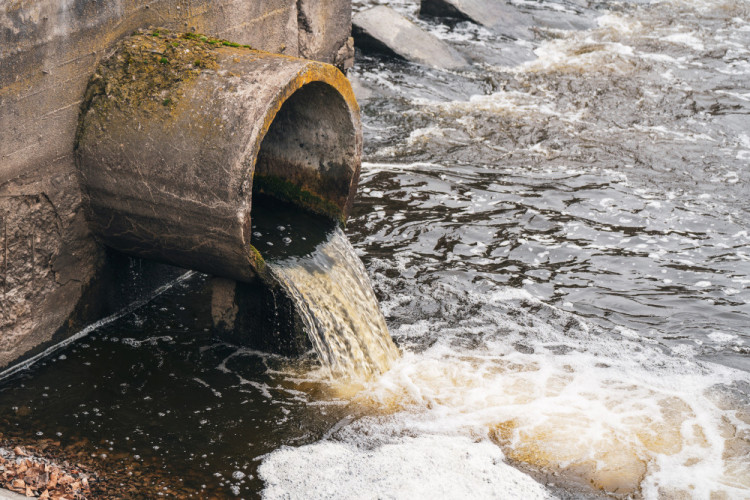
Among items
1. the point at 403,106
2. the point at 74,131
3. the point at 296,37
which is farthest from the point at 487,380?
the point at 403,106

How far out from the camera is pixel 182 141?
453cm

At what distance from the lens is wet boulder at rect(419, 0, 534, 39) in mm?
13078

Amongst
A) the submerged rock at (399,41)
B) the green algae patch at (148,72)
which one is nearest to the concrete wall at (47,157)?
the green algae patch at (148,72)

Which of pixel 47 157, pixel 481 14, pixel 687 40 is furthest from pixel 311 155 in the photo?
pixel 687 40

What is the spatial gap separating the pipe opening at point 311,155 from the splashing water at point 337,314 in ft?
1.73

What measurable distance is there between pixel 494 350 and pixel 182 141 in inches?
97.3

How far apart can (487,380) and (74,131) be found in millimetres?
2946

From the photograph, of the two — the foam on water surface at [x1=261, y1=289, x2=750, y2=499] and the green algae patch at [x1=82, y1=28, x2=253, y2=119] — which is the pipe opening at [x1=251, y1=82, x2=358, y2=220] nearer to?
the green algae patch at [x1=82, y1=28, x2=253, y2=119]

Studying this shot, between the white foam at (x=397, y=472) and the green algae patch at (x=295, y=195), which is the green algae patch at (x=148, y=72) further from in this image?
the white foam at (x=397, y=472)

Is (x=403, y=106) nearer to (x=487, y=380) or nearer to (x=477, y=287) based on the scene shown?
(x=477, y=287)

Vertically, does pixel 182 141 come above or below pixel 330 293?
above

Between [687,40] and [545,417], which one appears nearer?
[545,417]

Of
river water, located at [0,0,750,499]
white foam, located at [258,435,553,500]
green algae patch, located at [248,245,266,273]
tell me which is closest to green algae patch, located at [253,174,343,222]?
river water, located at [0,0,750,499]

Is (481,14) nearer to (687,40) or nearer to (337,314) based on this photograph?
(687,40)
